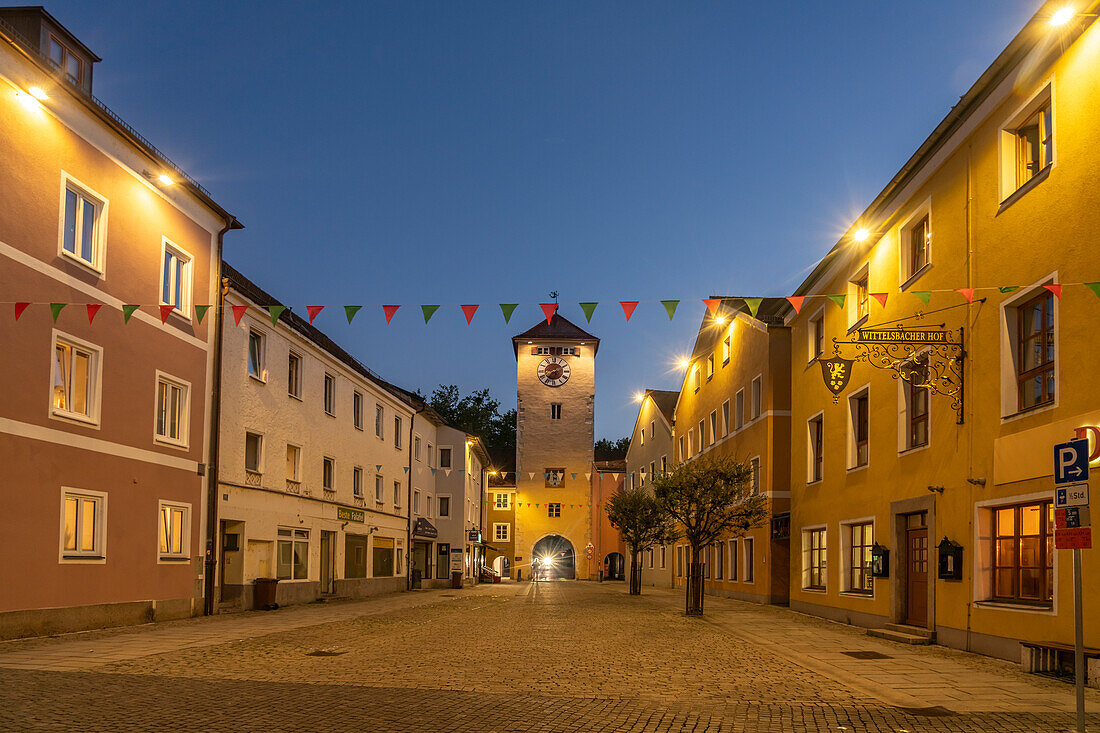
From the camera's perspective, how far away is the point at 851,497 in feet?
73.3

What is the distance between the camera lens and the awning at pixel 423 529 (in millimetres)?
47066

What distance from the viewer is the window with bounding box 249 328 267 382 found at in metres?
26.8

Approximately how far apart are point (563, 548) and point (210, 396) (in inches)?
2133

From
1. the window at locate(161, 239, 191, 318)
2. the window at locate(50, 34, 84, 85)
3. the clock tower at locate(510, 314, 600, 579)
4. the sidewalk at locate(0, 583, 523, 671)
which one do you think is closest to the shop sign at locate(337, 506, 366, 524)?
the sidewalk at locate(0, 583, 523, 671)

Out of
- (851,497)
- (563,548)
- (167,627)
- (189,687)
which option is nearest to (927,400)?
(851,497)

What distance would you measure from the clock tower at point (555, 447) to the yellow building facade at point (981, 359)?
51439 millimetres

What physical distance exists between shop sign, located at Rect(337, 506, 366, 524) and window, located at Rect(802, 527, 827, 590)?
1571cm

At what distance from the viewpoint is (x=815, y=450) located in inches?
1029

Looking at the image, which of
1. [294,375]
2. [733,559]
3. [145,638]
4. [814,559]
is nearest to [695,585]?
[814,559]

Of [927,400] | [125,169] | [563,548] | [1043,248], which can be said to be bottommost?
[563,548]

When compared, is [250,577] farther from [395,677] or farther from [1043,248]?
[1043,248]

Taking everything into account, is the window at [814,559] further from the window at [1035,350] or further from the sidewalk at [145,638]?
the sidewalk at [145,638]

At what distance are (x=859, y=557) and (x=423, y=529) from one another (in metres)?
29.3

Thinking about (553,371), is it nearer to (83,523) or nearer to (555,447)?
(555,447)
